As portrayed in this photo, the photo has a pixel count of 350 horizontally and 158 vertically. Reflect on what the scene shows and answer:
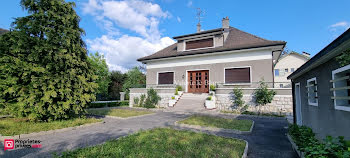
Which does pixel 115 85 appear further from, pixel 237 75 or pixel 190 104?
pixel 237 75

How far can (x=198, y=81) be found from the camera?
14.8 metres

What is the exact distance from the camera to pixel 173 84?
15.7 m

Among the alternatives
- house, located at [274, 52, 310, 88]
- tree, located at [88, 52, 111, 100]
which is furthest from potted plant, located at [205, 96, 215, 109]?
house, located at [274, 52, 310, 88]

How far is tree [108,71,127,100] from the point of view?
20650mm

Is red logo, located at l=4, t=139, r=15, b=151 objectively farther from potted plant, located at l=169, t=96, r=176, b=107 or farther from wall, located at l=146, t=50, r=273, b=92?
wall, located at l=146, t=50, r=273, b=92

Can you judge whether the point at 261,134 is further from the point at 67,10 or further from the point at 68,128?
the point at 67,10

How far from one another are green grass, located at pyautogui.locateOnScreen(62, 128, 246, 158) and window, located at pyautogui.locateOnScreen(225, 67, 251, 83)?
9450 millimetres

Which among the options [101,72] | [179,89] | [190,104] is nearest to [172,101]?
[190,104]

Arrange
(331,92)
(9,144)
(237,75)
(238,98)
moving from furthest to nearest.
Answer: (237,75), (238,98), (9,144), (331,92)

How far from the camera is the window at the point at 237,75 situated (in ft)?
41.9

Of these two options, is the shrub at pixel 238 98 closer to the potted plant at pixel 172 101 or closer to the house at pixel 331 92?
the potted plant at pixel 172 101

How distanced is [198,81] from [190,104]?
123 inches

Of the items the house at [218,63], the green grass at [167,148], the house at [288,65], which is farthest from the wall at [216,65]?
the house at [288,65]

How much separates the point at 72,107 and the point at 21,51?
9.53 ft
